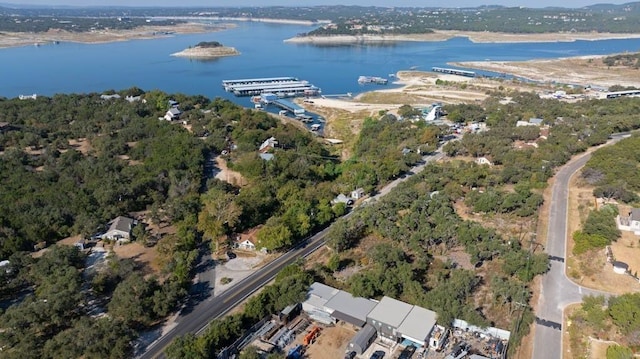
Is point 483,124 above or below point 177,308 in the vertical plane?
above

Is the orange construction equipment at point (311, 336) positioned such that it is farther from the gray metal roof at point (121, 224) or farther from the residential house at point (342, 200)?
the gray metal roof at point (121, 224)

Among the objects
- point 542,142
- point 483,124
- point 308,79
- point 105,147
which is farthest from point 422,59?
point 105,147

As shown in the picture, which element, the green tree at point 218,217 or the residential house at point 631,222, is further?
the residential house at point 631,222

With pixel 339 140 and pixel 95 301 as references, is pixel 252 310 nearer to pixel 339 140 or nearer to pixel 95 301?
pixel 95 301

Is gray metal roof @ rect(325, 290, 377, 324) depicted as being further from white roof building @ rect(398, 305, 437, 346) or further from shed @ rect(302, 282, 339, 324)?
white roof building @ rect(398, 305, 437, 346)

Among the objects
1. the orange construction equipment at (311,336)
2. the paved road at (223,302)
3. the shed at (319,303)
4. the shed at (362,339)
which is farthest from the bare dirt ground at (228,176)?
the shed at (362,339)

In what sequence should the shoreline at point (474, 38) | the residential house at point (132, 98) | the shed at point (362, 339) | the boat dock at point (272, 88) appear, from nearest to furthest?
the shed at point (362, 339) < the residential house at point (132, 98) < the boat dock at point (272, 88) < the shoreline at point (474, 38)
